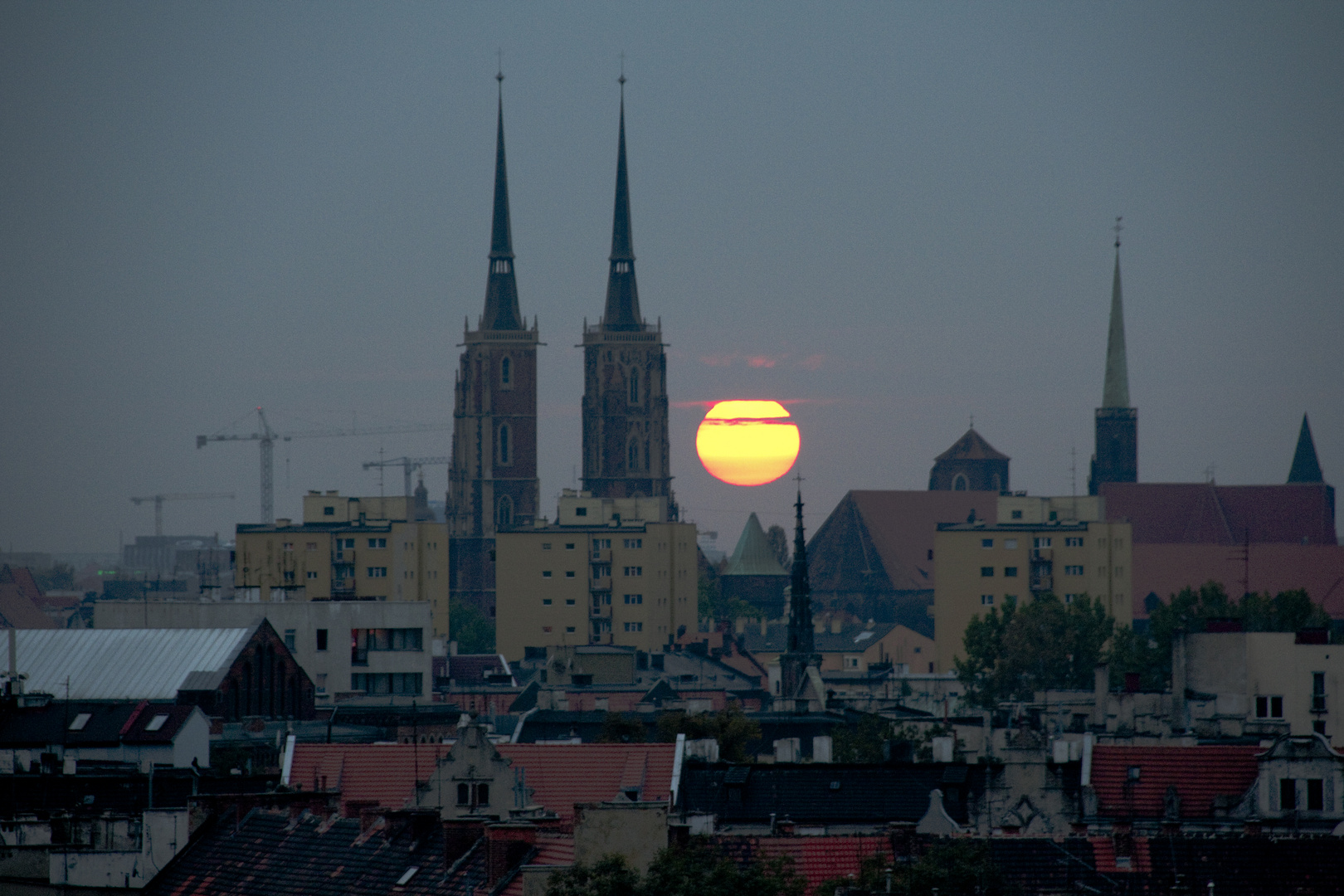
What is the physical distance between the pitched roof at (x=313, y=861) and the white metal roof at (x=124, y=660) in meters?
40.2

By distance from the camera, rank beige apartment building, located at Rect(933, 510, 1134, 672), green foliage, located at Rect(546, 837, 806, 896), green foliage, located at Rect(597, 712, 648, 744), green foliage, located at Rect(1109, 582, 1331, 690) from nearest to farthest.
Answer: green foliage, located at Rect(546, 837, 806, 896), green foliage, located at Rect(597, 712, 648, 744), green foliage, located at Rect(1109, 582, 1331, 690), beige apartment building, located at Rect(933, 510, 1134, 672)

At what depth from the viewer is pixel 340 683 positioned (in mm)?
103562

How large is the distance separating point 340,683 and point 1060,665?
60521 millimetres

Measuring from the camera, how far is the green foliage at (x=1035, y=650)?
151750mm

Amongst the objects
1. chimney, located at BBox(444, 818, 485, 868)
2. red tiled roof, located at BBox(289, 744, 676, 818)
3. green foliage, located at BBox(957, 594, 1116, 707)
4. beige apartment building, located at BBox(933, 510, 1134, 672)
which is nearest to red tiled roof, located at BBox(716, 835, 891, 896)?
chimney, located at BBox(444, 818, 485, 868)

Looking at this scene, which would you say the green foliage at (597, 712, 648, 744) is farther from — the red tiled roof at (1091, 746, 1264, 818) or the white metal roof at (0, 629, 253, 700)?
the red tiled roof at (1091, 746, 1264, 818)

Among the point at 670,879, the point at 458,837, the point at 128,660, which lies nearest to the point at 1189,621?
the point at 128,660

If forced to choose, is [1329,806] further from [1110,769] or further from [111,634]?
[111,634]

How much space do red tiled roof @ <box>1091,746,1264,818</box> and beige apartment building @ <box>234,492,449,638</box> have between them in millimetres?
111382

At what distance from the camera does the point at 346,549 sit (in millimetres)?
181125

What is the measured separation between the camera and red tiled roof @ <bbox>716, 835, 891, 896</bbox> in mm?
43750

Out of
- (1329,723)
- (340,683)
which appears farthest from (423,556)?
(1329,723)

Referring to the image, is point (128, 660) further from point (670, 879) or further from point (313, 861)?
point (670, 879)

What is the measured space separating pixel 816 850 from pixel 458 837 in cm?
593
